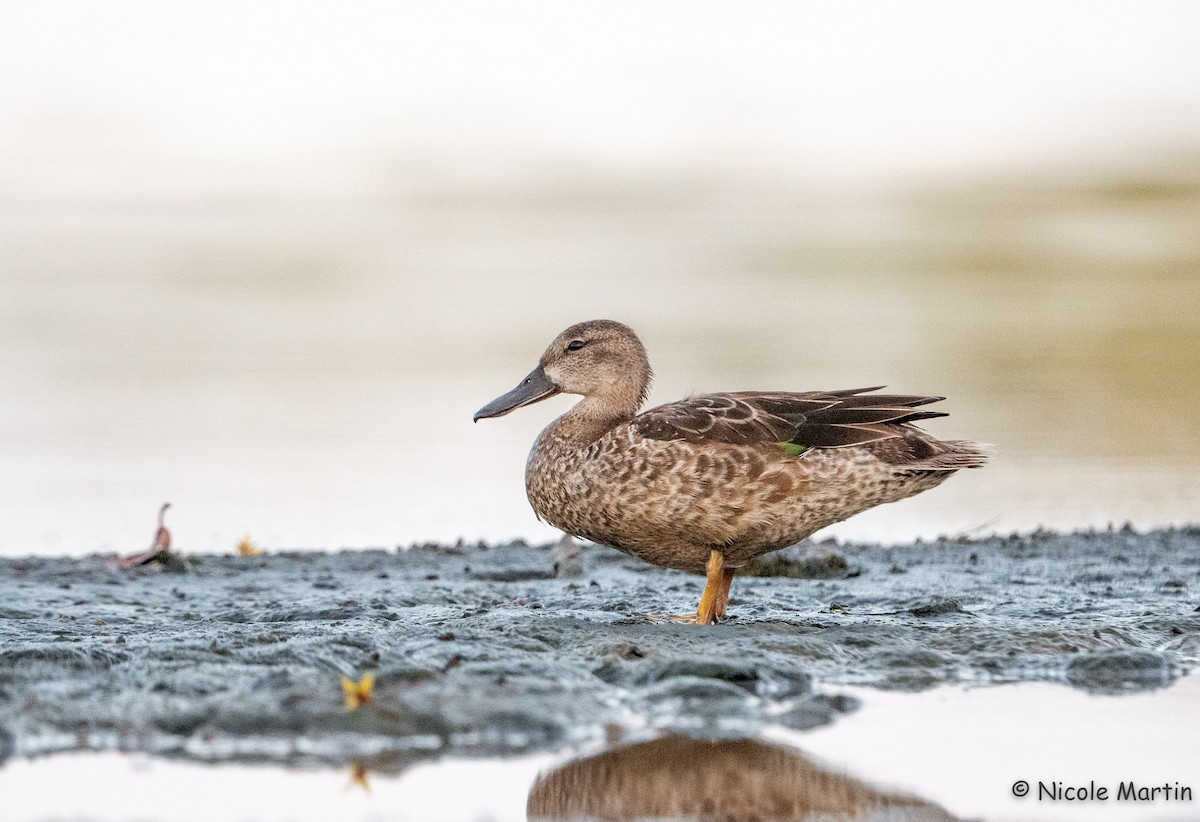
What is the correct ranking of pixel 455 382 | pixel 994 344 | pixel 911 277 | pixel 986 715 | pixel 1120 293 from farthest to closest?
pixel 911 277 < pixel 1120 293 < pixel 994 344 < pixel 455 382 < pixel 986 715

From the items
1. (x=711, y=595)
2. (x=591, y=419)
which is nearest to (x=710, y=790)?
(x=711, y=595)

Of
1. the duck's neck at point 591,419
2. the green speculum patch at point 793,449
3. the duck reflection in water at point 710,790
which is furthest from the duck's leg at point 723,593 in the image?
the duck reflection in water at point 710,790

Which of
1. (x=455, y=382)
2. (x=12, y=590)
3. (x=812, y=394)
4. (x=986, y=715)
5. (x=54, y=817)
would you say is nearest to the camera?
(x=54, y=817)

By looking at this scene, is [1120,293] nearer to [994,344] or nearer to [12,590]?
[994,344]

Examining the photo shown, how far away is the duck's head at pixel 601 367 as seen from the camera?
745 centimetres

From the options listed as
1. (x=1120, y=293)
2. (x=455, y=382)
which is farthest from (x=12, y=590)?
(x=1120, y=293)

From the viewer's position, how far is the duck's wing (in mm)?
6477

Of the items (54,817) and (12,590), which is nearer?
(54,817)

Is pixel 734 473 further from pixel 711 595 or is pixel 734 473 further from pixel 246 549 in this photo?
pixel 246 549

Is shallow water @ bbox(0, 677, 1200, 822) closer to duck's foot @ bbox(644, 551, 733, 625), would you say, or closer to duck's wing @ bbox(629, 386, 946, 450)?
duck's foot @ bbox(644, 551, 733, 625)

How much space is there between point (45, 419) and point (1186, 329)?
15.1 m

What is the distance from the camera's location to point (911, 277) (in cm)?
3023

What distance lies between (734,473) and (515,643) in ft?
4.11

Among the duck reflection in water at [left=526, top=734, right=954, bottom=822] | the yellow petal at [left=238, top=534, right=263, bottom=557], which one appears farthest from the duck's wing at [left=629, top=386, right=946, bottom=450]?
the yellow petal at [left=238, top=534, right=263, bottom=557]
